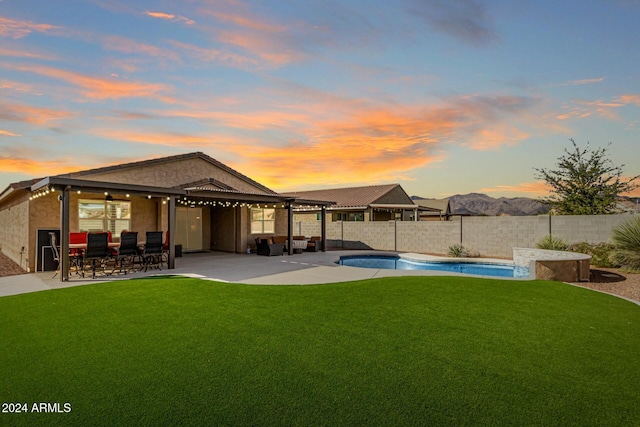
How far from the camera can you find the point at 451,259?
1606cm

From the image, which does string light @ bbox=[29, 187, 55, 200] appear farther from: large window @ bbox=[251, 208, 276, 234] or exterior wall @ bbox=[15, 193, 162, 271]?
large window @ bbox=[251, 208, 276, 234]

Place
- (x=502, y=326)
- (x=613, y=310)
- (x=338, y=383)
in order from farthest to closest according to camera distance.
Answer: (x=613, y=310), (x=502, y=326), (x=338, y=383)

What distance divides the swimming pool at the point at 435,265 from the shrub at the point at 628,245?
280 cm

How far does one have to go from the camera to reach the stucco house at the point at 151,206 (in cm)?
1193

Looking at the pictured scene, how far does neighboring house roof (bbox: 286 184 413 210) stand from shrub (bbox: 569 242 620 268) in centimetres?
1579

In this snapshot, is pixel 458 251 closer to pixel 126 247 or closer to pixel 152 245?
pixel 152 245

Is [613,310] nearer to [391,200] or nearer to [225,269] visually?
[225,269]

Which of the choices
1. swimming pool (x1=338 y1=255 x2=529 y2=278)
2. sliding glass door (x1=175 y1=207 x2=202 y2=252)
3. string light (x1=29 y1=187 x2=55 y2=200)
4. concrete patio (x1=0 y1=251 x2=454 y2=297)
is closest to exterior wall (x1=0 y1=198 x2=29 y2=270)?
string light (x1=29 y1=187 x2=55 y2=200)

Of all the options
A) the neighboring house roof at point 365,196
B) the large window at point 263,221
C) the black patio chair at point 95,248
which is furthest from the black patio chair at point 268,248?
the neighboring house roof at point 365,196

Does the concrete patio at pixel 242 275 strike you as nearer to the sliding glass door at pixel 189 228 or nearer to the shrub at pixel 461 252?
the sliding glass door at pixel 189 228

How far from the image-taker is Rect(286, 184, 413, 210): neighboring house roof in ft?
96.5

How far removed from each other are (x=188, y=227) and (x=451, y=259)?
524 inches

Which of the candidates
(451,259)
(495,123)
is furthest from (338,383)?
(495,123)

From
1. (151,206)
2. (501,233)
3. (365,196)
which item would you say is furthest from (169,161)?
(365,196)
